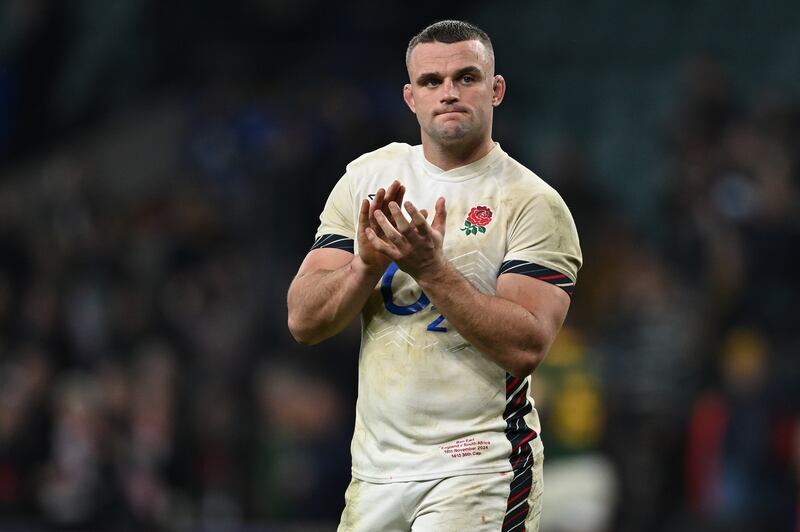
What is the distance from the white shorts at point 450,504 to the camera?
4.16 metres

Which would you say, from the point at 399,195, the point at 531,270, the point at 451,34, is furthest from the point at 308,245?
the point at 399,195

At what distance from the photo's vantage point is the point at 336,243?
4.46 m

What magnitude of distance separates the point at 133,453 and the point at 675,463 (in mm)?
3995

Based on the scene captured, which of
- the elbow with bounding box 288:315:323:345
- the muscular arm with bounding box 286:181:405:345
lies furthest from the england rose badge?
the elbow with bounding box 288:315:323:345

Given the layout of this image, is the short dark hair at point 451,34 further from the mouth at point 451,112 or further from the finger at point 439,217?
the finger at point 439,217

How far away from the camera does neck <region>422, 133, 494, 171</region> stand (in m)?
4.37

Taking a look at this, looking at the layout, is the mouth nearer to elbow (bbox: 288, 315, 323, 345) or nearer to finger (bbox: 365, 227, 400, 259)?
finger (bbox: 365, 227, 400, 259)

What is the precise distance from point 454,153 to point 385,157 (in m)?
0.26

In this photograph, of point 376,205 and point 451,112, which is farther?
point 451,112

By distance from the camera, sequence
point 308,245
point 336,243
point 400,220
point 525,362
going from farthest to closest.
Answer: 1. point 308,245
2. point 336,243
3. point 525,362
4. point 400,220

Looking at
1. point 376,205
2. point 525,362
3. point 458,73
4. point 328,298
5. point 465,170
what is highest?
point 458,73

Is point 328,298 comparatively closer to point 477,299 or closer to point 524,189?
point 477,299

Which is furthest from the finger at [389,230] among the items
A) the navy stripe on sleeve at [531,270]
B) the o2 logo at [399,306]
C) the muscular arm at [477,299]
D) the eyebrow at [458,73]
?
the eyebrow at [458,73]

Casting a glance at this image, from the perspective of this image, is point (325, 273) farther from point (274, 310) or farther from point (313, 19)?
point (313, 19)
